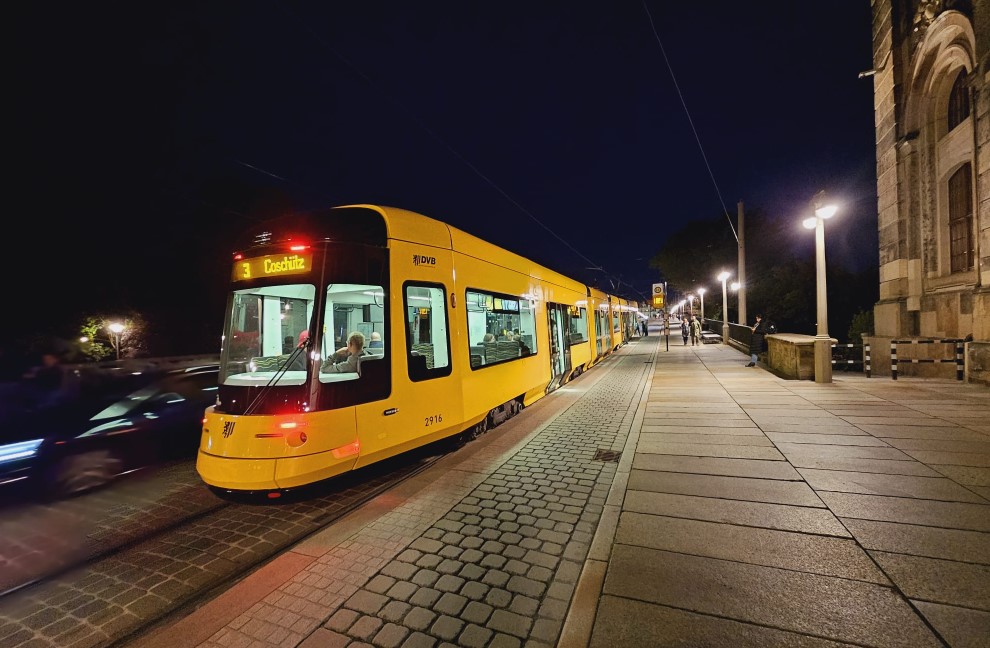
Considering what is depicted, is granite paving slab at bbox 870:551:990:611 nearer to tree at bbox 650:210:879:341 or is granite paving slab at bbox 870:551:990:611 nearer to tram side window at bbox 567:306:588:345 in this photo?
tram side window at bbox 567:306:588:345

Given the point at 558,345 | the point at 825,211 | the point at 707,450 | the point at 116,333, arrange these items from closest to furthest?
the point at 707,450 → the point at 825,211 → the point at 558,345 → the point at 116,333

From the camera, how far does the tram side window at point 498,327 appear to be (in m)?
6.41

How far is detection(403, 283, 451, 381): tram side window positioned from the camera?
5016 millimetres

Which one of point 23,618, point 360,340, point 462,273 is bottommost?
point 23,618

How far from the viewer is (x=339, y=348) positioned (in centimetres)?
463

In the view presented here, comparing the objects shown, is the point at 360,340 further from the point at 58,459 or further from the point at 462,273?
the point at 58,459

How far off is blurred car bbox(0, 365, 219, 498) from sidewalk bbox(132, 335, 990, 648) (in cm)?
358

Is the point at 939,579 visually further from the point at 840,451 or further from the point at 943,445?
the point at 943,445

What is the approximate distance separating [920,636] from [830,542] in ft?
3.38

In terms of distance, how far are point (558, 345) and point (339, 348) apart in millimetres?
7412

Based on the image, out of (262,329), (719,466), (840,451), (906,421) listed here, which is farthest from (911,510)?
(262,329)

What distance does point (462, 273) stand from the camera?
6.12 metres

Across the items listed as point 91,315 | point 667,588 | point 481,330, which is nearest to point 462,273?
point 481,330

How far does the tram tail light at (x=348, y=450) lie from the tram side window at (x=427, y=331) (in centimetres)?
98
